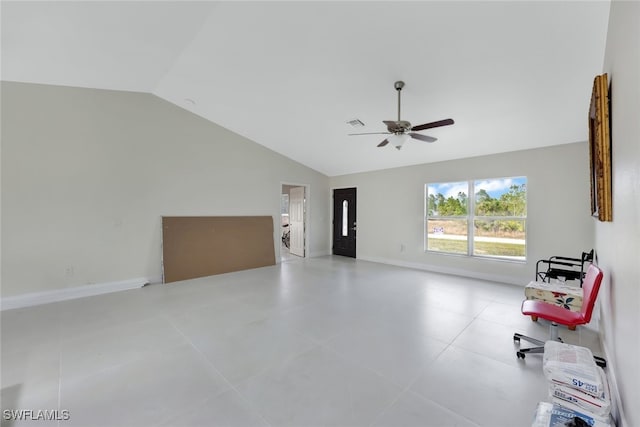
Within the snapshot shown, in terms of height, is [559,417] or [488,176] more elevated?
[488,176]

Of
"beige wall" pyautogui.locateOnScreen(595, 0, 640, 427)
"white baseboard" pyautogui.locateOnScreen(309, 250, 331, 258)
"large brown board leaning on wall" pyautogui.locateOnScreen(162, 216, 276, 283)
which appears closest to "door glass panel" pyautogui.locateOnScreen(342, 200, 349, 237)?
"white baseboard" pyautogui.locateOnScreen(309, 250, 331, 258)

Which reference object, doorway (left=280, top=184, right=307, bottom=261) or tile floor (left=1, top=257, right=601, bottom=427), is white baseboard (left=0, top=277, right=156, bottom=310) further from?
doorway (left=280, top=184, right=307, bottom=261)

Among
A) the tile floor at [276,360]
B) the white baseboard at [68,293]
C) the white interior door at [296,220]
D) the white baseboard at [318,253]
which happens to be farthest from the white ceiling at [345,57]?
the white baseboard at [318,253]

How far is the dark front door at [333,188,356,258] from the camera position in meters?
7.60

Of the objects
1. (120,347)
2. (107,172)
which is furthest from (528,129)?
(107,172)

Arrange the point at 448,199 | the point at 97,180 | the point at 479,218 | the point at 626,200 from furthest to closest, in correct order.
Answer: the point at 448,199 → the point at 479,218 → the point at 97,180 → the point at 626,200

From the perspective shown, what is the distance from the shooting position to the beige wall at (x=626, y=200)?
121 centimetres

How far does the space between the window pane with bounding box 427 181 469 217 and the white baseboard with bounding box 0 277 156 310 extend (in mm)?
6023

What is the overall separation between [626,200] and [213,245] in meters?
5.80

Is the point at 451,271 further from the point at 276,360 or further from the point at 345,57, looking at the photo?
the point at 345,57

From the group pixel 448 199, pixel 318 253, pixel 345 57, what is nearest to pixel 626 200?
pixel 345 57

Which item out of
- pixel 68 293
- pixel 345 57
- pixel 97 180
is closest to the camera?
pixel 345 57

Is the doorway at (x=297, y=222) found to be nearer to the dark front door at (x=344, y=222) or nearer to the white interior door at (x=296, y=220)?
the white interior door at (x=296, y=220)

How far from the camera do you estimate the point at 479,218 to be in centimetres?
527
